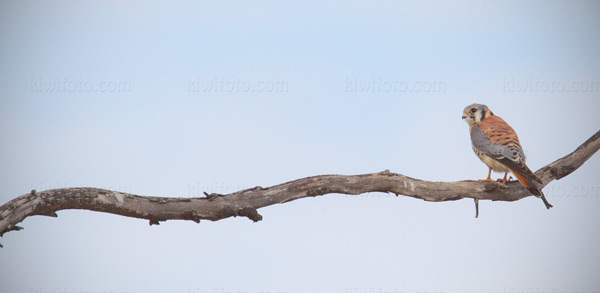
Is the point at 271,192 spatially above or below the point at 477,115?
below

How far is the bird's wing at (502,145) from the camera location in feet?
16.7

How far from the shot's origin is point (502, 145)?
552cm

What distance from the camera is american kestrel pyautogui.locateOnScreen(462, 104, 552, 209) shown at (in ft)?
16.7

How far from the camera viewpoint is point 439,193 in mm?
4902

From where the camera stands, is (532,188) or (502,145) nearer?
(532,188)

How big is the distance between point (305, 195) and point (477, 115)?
8.24ft

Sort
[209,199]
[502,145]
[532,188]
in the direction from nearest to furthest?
[209,199] < [532,188] < [502,145]

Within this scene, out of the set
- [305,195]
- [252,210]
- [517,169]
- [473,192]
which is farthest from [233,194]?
[517,169]

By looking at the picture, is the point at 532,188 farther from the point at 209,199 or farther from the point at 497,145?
the point at 209,199

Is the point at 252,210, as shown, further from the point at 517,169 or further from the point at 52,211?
the point at 517,169

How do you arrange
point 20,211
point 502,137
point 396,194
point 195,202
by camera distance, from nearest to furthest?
1. point 20,211
2. point 195,202
3. point 396,194
4. point 502,137

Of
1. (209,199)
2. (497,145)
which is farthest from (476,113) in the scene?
(209,199)

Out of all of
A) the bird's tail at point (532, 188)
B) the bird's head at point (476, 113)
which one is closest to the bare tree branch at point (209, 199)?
the bird's tail at point (532, 188)

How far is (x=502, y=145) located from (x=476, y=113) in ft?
2.49
